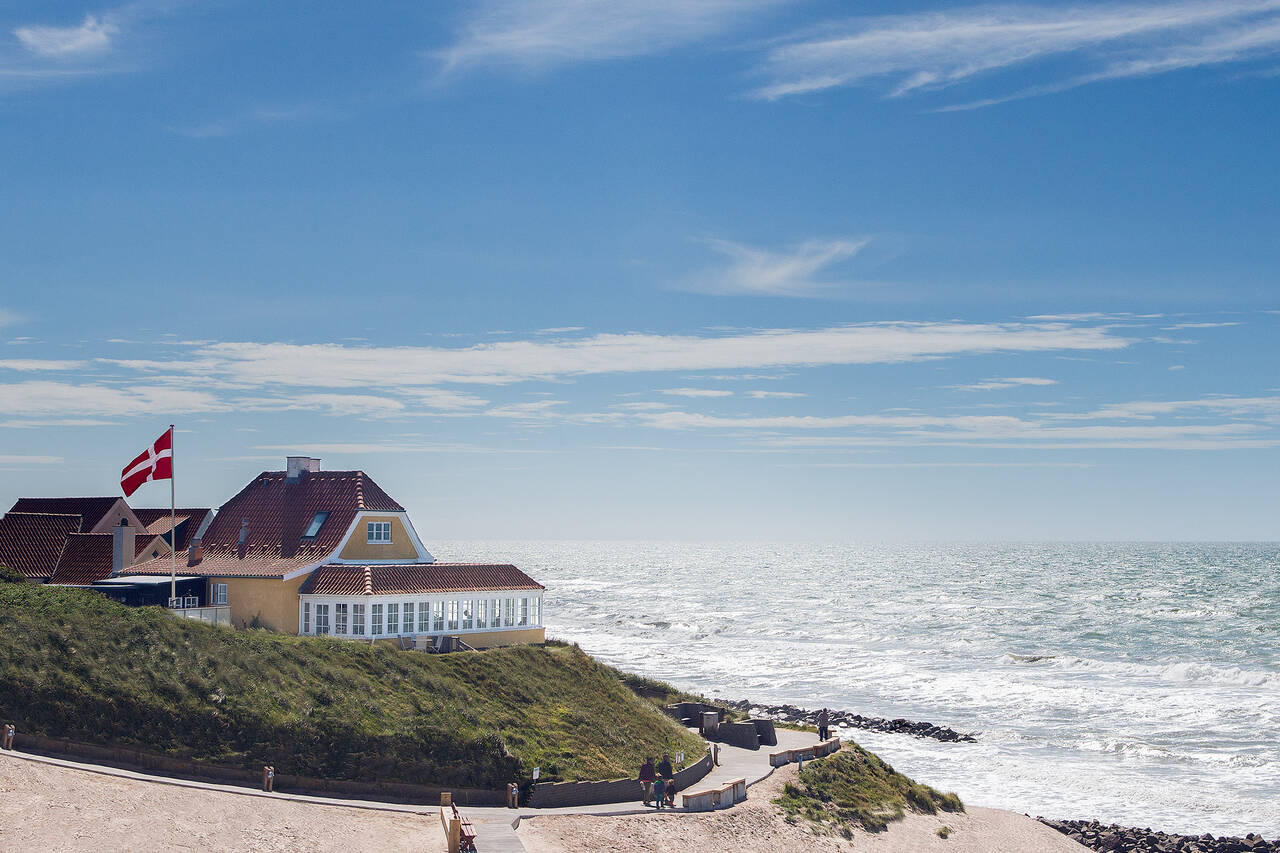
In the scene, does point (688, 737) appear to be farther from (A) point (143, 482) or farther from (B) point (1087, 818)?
(A) point (143, 482)

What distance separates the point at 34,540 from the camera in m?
47.9

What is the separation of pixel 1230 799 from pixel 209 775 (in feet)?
129

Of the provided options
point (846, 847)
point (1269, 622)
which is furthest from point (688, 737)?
point (1269, 622)

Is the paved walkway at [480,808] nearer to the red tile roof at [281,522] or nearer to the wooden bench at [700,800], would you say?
the wooden bench at [700,800]

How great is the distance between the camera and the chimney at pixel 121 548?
4556cm

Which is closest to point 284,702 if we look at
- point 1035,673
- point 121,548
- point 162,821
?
point 162,821

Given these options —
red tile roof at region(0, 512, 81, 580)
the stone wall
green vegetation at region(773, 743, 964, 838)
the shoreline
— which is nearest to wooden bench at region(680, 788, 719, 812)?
the stone wall

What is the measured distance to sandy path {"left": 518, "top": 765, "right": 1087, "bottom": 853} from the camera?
2952 centimetres

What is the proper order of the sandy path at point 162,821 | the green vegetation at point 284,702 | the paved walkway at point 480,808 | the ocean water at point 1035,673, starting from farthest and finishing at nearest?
the ocean water at point 1035,673 < the green vegetation at point 284,702 < the paved walkway at point 480,808 < the sandy path at point 162,821

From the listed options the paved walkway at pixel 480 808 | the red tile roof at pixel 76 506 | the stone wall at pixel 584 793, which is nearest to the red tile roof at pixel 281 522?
the red tile roof at pixel 76 506

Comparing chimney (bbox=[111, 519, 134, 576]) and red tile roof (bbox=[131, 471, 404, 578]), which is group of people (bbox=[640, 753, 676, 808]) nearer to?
red tile roof (bbox=[131, 471, 404, 578])

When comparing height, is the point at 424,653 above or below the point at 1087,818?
above

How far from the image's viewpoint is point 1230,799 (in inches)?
1817

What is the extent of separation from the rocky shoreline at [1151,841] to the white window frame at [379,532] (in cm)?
2678
